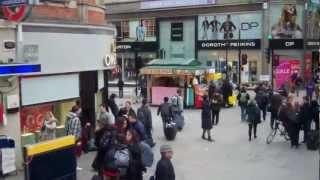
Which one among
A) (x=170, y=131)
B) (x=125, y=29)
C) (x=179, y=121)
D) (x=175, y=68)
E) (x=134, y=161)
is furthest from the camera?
(x=125, y=29)

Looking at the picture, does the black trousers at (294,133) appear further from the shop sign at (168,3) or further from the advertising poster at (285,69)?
the shop sign at (168,3)

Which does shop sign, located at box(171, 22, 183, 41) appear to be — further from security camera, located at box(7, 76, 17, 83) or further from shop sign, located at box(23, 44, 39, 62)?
security camera, located at box(7, 76, 17, 83)

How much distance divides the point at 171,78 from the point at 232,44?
14893 millimetres

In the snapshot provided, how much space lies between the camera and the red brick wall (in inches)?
602

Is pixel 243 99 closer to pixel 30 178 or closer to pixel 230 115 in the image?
pixel 230 115

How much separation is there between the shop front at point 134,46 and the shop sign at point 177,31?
186 cm

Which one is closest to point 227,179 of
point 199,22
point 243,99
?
point 243,99

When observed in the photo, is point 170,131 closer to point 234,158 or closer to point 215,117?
point 234,158

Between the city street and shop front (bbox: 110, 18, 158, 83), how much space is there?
2807cm

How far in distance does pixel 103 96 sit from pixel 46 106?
5.08 metres

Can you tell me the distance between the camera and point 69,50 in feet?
53.8

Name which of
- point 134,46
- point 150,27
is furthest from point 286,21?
A: point 134,46

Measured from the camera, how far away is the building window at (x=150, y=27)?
49.4m

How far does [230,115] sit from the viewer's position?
25.8 m
